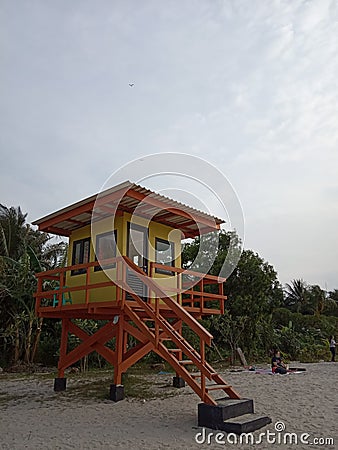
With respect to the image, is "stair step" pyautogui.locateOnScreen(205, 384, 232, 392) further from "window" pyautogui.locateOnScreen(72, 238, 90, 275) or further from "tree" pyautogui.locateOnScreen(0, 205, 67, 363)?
"tree" pyautogui.locateOnScreen(0, 205, 67, 363)

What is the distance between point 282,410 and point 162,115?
7.88 meters

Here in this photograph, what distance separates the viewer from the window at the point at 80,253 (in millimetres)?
11289

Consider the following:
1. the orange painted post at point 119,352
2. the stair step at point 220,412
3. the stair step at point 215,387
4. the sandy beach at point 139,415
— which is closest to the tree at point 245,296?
the sandy beach at point 139,415

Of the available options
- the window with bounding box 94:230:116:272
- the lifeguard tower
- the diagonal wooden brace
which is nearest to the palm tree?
the lifeguard tower

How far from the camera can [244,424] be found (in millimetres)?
6473

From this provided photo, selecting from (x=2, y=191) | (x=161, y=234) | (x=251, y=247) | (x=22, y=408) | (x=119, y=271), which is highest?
(x=2, y=191)

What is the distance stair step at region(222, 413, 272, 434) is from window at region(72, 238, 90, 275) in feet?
19.3

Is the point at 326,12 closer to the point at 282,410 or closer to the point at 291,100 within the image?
the point at 291,100

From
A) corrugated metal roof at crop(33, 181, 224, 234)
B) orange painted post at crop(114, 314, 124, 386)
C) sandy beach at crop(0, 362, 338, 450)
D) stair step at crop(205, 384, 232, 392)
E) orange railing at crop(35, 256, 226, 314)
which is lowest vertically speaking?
sandy beach at crop(0, 362, 338, 450)

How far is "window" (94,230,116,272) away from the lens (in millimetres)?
10648

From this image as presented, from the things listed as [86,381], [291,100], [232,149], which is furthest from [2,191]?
[291,100]

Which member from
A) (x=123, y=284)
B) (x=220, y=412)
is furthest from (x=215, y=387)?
(x=123, y=284)

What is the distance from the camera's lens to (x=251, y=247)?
22.6 metres

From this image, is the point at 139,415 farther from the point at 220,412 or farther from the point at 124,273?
the point at 124,273
